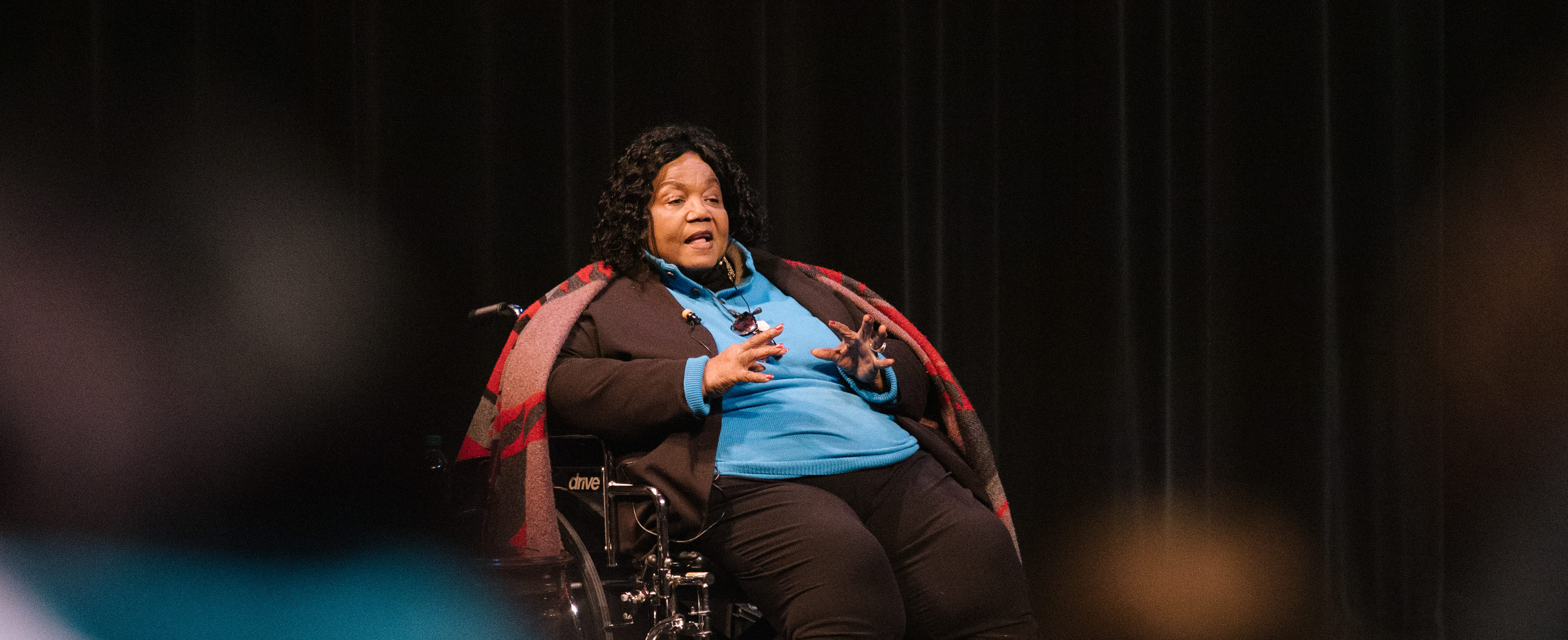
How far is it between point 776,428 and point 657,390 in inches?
8.4

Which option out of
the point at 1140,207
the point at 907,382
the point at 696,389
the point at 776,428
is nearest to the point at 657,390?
the point at 696,389

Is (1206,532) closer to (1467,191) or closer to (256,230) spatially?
(1467,191)

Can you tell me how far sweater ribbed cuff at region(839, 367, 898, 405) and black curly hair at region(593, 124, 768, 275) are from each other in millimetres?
461

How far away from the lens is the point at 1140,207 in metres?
2.81

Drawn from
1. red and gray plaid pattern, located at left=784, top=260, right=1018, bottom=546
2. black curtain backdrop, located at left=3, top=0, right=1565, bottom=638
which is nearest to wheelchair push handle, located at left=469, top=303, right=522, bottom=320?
black curtain backdrop, located at left=3, top=0, right=1565, bottom=638

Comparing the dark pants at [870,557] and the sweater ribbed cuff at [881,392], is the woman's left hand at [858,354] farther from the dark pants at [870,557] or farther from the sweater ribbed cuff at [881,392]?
the dark pants at [870,557]

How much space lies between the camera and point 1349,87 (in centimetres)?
282

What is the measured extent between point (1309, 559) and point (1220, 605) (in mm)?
259

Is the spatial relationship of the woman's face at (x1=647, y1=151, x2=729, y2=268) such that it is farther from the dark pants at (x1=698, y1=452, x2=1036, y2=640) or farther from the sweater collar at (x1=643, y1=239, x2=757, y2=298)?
the dark pants at (x1=698, y1=452, x2=1036, y2=640)

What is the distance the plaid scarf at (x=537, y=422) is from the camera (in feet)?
5.88

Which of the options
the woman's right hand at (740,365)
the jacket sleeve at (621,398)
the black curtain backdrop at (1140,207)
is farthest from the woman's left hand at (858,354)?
the black curtain backdrop at (1140,207)

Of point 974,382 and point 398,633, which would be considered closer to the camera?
point 398,633

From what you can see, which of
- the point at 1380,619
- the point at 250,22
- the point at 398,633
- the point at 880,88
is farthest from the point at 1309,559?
the point at 250,22

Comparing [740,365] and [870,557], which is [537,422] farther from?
[870,557]
